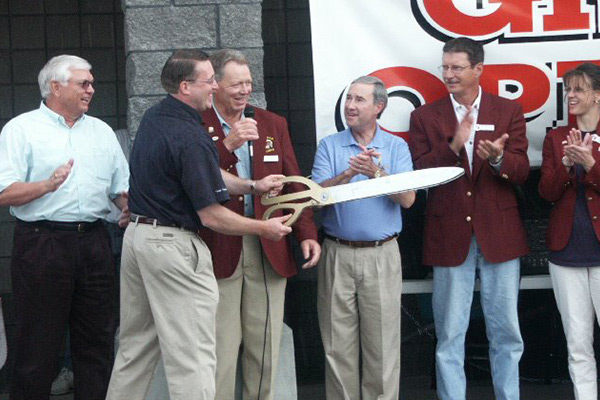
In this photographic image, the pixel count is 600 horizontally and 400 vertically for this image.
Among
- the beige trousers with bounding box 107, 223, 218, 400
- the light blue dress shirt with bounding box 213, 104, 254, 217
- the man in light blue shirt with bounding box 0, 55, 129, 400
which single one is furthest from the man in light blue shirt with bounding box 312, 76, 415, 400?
the man in light blue shirt with bounding box 0, 55, 129, 400

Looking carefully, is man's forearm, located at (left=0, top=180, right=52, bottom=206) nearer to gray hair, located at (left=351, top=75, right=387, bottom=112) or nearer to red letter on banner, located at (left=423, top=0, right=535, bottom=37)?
gray hair, located at (left=351, top=75, right=387, bottom=112)

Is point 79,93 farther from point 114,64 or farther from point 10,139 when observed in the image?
point 114,64

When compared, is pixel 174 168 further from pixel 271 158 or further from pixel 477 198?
pixel 477 198

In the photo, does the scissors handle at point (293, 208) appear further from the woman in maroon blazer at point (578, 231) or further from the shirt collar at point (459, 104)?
the woman in maroon blazer at point (578, 231)

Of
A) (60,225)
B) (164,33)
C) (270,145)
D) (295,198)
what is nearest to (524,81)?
(270,145)

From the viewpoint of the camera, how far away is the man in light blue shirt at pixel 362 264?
21.9 ft

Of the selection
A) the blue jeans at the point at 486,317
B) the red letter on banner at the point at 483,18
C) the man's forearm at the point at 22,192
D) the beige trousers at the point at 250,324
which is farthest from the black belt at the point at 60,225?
the red letter on banner at the point at 483,18

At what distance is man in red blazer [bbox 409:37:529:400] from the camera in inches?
267

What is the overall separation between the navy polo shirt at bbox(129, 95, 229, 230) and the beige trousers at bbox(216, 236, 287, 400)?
63cm

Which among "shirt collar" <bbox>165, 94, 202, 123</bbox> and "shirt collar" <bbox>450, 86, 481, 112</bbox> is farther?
"shirt collar" <bbox>450, 86, 481, 112</bbox>

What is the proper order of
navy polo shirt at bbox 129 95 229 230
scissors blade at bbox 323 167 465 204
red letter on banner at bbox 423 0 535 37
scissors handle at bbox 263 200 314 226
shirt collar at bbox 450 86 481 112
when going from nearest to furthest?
navy polo shirt at bbox 129 95 229 230, scissors handle at bbox 263 200 314 226, scissors blade at bbox 323 167 465 204, shirt collar at bbox 450 86 481 112, red letter on banner at bbox 423 0 535 37

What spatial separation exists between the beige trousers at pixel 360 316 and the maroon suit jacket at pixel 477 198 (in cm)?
31

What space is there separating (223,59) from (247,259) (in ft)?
3.53

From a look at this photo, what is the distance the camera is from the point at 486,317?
22.5 ft
